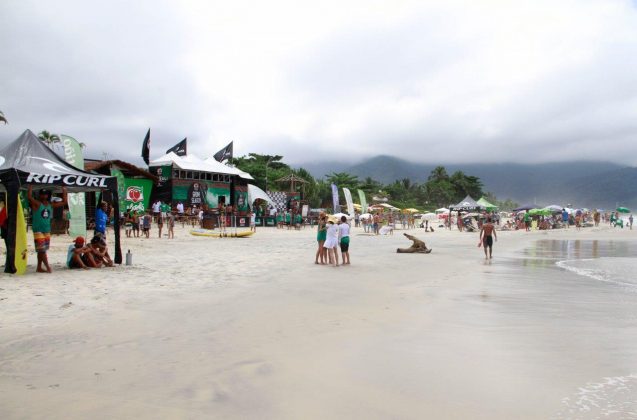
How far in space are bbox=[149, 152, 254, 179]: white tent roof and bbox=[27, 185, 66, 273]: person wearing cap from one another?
910 inches

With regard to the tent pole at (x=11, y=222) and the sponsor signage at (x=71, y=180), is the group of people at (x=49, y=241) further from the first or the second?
the tent pole at (x=11, y=222)

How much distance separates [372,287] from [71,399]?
6401mm

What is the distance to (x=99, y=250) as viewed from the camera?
34.2ft

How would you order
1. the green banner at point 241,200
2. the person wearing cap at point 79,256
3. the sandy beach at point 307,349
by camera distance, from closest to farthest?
1. the sandy beach at point 307,349
2. the person wearing cap at point 79,256
3. the green banner at point 241,200

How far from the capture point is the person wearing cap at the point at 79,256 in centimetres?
1002

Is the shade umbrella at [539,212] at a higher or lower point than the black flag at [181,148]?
lower

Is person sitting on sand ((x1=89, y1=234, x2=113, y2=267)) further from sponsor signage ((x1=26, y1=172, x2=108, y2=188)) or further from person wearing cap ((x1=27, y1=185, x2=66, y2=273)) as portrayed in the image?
sponsor signage ((x1=26, y1=172, x2=108, y2=188))

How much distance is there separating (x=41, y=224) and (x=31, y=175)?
3.22 ft

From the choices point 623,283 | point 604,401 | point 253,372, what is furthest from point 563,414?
point 623,283

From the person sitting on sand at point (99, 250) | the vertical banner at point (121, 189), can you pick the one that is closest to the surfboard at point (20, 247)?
the person sitting on sand at point (99, 250)

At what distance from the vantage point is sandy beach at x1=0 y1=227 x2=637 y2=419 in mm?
3570

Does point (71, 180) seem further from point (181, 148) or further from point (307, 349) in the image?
point (181, 148)

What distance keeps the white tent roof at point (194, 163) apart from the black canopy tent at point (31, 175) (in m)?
22.3

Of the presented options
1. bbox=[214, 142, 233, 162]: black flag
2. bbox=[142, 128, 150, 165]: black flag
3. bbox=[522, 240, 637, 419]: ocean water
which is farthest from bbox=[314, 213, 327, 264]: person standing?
bbox=[214, 142, 233, 162]: black flag
